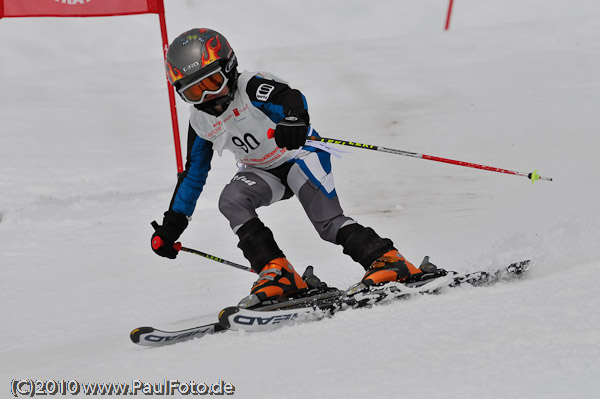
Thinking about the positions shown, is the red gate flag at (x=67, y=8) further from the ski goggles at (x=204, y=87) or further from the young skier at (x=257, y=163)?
the ski goggles at (x=204, y=87)

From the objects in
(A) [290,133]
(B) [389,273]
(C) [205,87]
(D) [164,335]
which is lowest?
(D) [164,335]

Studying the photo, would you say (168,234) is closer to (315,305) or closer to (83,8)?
(315,305)

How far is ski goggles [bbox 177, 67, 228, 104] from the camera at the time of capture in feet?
12.5

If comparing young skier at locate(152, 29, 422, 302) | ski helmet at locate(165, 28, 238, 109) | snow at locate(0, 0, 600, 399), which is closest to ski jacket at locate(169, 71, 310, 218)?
young skier at locate(152, 29, 422, 302)

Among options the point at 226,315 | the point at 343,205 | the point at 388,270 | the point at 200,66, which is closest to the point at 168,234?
the point at 226,315

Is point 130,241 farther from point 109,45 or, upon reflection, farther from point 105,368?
point 109,45

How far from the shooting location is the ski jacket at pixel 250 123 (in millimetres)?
3934

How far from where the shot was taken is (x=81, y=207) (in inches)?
286

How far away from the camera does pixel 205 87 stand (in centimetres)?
384

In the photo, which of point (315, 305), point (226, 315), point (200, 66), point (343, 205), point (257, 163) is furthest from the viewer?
point (343, 205)

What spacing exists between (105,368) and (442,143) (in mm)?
6170

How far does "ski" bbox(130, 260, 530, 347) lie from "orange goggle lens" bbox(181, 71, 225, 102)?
110 cm

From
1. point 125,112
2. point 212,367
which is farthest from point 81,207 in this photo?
point 212,367

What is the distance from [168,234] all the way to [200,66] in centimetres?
99
